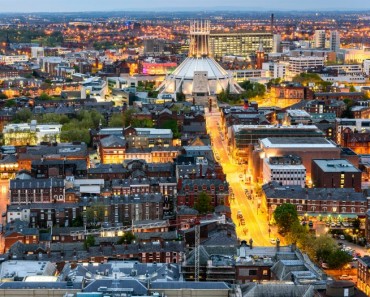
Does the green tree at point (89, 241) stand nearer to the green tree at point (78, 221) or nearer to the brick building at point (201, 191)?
the green tree at point (78, 221)

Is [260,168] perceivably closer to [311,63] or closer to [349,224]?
[349,224]

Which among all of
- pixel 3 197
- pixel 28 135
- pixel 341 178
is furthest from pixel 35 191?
pixel 28 135

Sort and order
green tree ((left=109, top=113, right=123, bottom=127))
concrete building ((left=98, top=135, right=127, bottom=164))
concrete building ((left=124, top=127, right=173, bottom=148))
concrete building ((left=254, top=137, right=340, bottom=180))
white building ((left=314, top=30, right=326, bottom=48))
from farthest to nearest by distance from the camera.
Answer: white building ((left=314, top=30, right=326, bottom=48)) → green tree ((left=109, top=113, right=123, bottom=127)) → concrete building ((left=124, top=127, right=173, bottom=148)) → concrete building ((left=98, top=135, right=127, bottom=164)) → concrete building ((left=254, top=137, right=340, bottom=180))

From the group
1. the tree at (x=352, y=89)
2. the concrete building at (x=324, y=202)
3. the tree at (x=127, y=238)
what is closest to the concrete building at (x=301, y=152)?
the concrete building at (x=324, y=202)

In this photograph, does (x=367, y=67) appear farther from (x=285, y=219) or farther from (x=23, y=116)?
(x=285, y=219)

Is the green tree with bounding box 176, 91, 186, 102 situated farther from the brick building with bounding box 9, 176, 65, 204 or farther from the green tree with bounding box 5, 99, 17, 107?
the brick building with bounding box 9, 176, 65, 204

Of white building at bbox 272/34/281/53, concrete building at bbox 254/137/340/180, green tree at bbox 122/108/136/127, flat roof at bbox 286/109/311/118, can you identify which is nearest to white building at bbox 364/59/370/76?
white building at bbox 272/34/281/53
